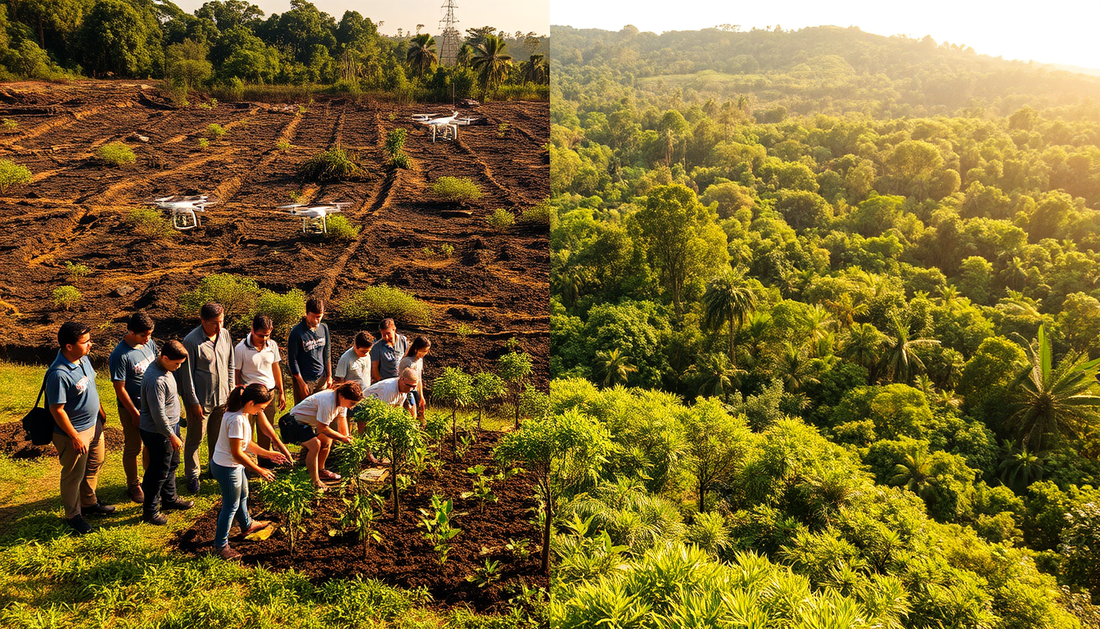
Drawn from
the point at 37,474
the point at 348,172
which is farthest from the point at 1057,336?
the point at 37,474

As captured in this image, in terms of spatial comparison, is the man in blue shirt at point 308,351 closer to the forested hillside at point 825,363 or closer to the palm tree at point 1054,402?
the forested hillside at point 825,363

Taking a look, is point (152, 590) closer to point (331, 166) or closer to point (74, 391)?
point (74, 391)

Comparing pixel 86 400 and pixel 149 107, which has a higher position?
pixel 149 107

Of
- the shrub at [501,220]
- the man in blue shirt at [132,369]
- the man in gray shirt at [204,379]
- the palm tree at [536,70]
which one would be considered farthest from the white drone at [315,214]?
the man in blue shirt at [132,369]

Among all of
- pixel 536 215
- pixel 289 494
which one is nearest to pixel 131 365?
pixel 289 494

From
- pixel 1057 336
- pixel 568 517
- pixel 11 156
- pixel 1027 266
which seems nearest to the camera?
pixel 568 517

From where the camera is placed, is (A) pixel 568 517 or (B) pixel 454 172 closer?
(A) pixel 568 517

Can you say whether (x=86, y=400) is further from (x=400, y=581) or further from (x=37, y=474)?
(x=400, y=581)
